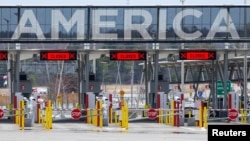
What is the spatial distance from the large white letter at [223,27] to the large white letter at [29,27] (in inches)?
337

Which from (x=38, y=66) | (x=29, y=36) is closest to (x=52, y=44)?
(x=29, y=36)

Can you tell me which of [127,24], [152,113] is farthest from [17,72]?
[152,113]

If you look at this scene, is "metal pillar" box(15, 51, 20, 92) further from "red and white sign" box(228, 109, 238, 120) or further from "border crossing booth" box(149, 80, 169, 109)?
"red and white sign" box(228, 109, 238, 120)

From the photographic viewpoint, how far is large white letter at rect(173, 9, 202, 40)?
141ft

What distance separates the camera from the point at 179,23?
42.9 m

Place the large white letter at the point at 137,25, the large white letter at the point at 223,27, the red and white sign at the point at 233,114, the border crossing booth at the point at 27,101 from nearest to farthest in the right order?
the border crossing booth at the point at 27,101 → the red and white sign at the point at 233,114 → the large white letter at the point at 137,25 → the large white letter at the point at 223,27

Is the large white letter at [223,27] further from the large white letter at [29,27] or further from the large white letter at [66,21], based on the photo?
the large white letter at [29,27]

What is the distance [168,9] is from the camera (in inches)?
1684

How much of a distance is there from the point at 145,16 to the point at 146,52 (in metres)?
1.91

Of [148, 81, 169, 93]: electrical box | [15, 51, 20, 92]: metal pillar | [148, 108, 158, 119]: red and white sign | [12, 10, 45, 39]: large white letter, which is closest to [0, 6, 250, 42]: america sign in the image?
[12, 10, 45, 39]: large white letter

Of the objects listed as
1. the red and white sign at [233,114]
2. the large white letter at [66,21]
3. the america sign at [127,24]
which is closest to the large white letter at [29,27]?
the america sign at [127,24]

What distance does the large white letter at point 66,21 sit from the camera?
4263 centimetres

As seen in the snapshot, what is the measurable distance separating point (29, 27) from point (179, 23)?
24.8 feet

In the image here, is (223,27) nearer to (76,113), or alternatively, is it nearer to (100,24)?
(100,24)
